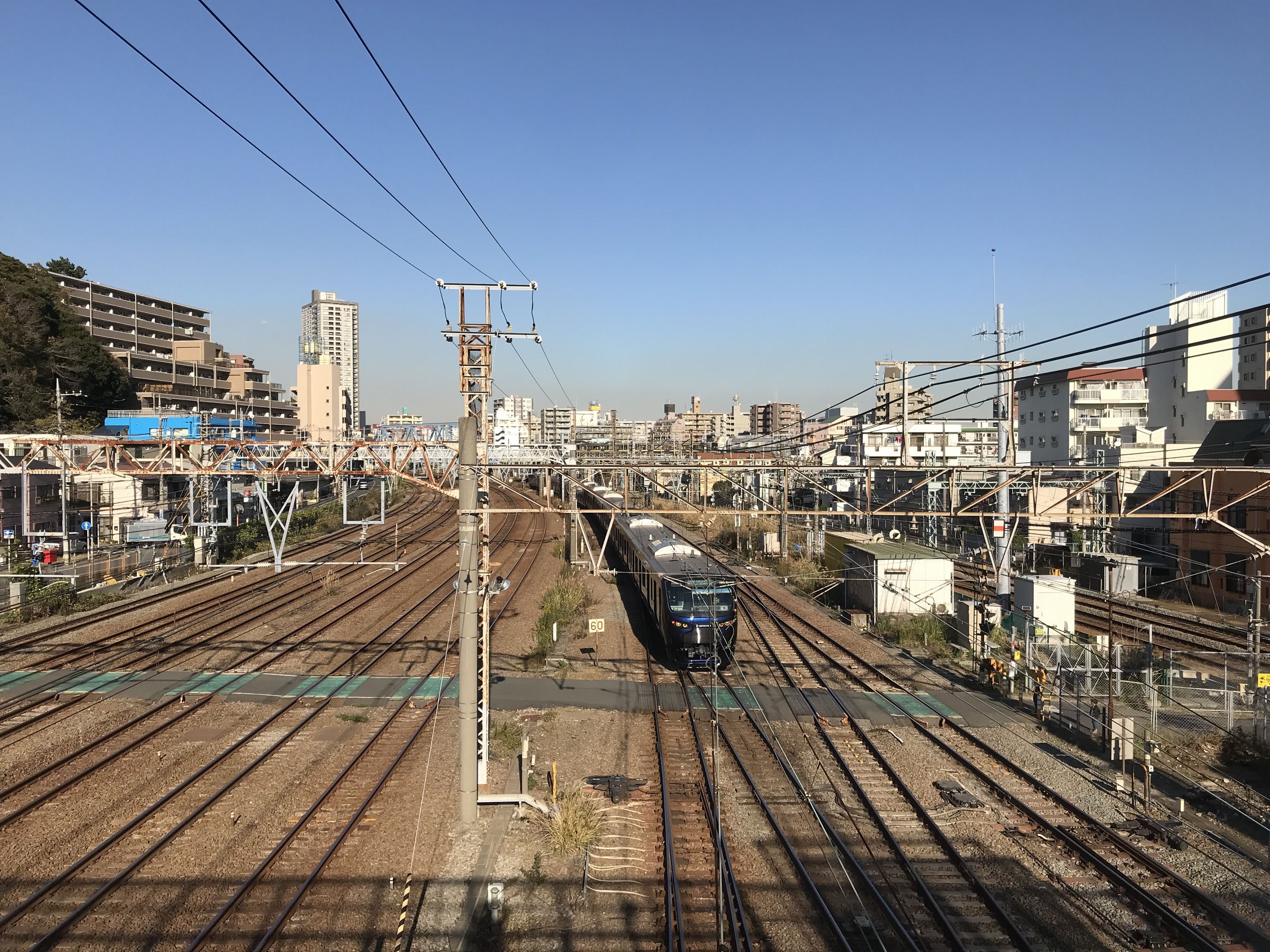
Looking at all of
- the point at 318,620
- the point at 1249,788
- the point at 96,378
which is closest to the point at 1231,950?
the point at 1249,788

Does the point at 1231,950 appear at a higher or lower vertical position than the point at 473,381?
lower

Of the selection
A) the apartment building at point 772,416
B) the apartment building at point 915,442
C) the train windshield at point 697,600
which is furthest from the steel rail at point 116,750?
the apartment building at point 772,416

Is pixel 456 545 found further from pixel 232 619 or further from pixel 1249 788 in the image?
pixel 1249 788

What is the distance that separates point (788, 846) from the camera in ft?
29.2

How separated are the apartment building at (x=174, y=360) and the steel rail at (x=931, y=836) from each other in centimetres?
5104

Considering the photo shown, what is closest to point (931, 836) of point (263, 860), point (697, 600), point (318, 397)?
point (697, 600)

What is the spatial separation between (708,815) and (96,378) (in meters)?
47.4

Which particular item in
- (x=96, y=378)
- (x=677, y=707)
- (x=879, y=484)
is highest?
(x=96, y=378)

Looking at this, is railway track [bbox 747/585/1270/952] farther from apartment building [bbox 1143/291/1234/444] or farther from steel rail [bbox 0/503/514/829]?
apartment building [bbox 1143/291/1234/444]

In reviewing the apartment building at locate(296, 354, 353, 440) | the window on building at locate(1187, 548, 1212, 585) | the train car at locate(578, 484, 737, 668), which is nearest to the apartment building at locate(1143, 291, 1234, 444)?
the window on building at locate(1187, 548, 1212, 585)

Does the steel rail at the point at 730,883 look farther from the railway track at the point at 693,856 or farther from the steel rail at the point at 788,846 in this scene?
the steel rail at the point at 788,846

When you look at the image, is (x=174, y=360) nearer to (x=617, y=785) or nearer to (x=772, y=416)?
(x=617, y=785)

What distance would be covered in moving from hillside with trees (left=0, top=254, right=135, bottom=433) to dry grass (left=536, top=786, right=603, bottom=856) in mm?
30985

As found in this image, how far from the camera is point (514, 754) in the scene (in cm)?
1193
